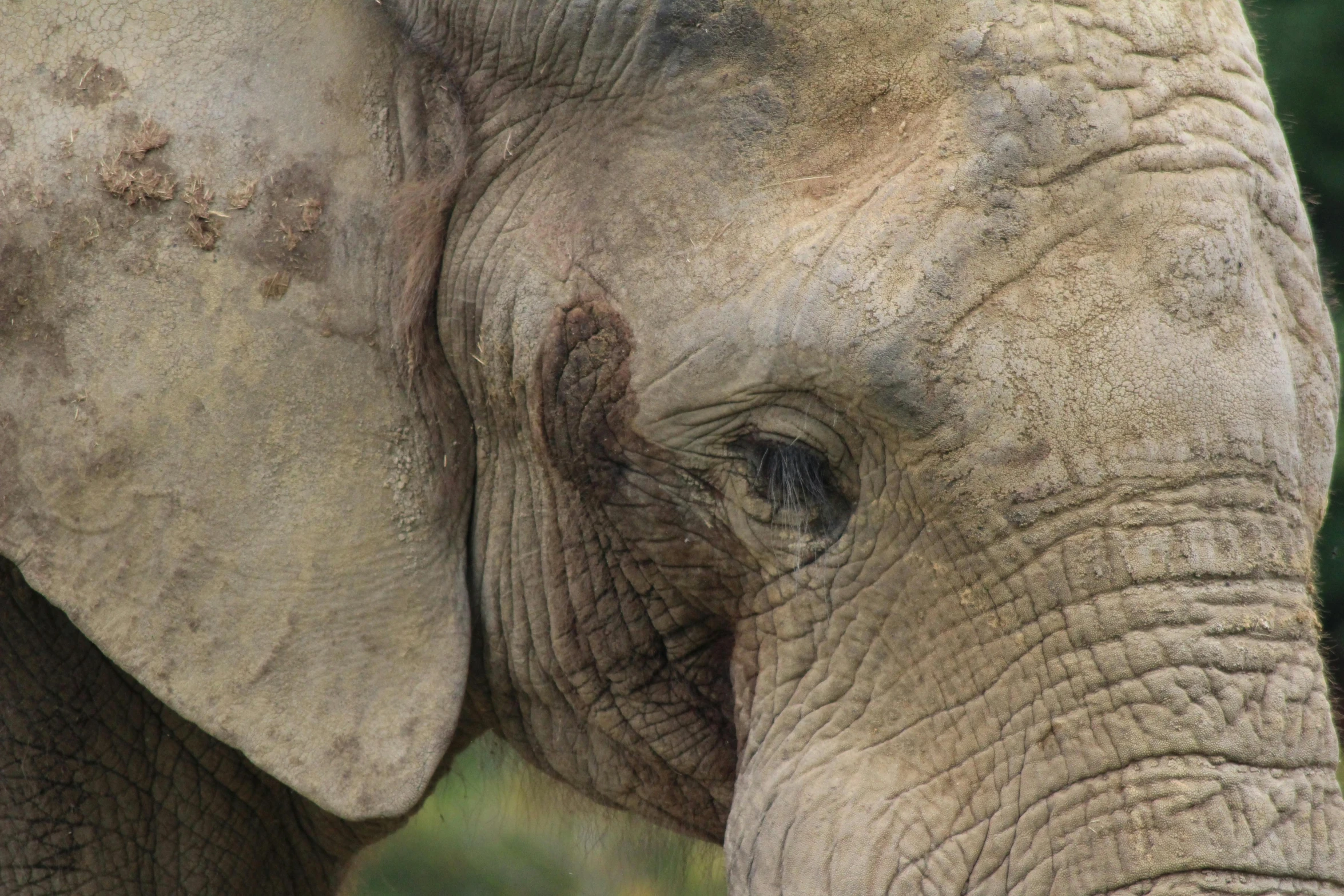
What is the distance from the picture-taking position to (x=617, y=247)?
7.41 feet

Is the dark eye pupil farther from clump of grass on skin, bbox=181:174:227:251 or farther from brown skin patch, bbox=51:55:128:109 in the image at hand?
brown skin patch, bbox=51:55:128:109

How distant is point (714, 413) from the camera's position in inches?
86.6

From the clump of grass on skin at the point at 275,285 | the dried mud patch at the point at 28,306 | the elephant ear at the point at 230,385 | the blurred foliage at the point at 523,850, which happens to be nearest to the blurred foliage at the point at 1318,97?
the blurred foliage at the point at 523,850

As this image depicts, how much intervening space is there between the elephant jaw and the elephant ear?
63cm

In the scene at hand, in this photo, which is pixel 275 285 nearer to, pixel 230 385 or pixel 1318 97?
pixel 230 385

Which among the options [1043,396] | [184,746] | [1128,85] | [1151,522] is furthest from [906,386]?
[184,746]

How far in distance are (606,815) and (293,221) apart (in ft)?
4.20

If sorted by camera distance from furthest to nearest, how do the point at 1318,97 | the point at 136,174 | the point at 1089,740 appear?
the point at 1318,97 < the point at 136,174 < the point at 1089,740

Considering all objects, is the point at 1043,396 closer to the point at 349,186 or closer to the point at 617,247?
the point at 617,247

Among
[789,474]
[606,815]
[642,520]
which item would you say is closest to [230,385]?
[642,520]

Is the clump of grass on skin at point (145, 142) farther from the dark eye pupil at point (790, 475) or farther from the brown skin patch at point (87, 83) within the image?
the dark eye pupil at point (790, 475)

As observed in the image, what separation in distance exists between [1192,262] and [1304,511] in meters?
0.35

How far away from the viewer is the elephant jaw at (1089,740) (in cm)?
196

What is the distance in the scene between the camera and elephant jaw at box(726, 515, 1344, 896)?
1.96 meters
